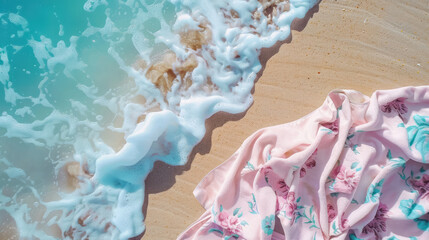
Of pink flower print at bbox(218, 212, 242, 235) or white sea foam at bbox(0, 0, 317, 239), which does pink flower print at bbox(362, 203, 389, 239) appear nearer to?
pink flower print at bbox(218, 212, 242, 235)

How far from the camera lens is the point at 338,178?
186cm

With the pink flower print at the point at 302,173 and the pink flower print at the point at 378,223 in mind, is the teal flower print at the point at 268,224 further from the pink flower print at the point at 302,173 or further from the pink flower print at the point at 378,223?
the pink flower print at the point at 378,223

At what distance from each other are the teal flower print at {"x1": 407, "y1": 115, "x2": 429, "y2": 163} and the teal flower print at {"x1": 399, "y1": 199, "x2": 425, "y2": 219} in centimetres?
28

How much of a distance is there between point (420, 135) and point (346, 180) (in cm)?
54

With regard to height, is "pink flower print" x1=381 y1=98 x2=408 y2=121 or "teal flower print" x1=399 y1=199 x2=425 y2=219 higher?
"pink flower print" x1=381 y1=98 x2=408 y2=121

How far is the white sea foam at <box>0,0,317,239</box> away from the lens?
83.5 inches

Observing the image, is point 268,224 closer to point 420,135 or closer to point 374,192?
point 374,192

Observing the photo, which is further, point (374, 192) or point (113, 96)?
point (113, 96)

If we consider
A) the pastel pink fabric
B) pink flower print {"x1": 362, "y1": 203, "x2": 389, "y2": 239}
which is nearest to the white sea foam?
the pastel pink fabric

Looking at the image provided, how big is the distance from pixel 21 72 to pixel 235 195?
6.37 ft

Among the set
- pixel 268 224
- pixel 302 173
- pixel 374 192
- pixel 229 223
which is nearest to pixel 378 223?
pixel 374 192

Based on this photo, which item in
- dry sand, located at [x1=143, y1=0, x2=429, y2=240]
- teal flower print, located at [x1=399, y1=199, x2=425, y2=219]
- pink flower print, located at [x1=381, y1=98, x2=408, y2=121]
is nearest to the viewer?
teal flower print, located at [x1=399, y1=199, x2=425, y2=219]

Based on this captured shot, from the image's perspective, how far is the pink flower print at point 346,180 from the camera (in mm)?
1823

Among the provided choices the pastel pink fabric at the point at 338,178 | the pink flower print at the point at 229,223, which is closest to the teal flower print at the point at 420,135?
the pastel pink fabric at the point at 338,178
